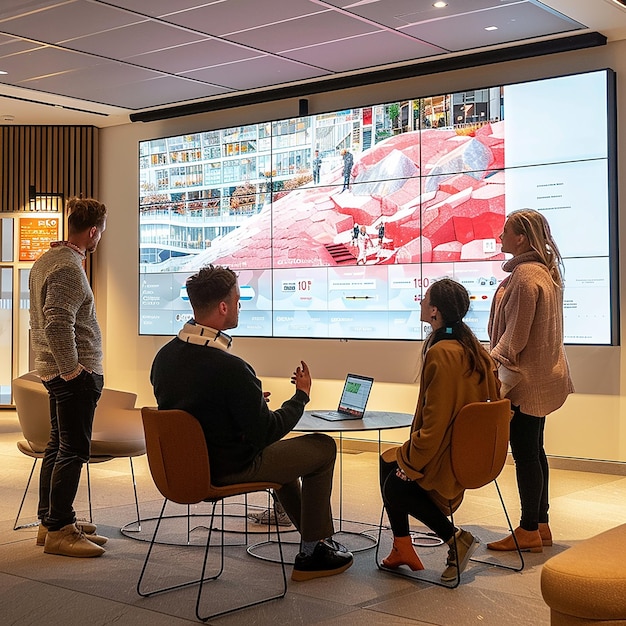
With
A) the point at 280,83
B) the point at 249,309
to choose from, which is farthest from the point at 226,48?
the point at 249,309

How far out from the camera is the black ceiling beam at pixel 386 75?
23.9 ft

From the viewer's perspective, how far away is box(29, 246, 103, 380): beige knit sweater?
459 cm

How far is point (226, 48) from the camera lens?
7.68 meters

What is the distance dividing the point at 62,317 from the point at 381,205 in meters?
4.22

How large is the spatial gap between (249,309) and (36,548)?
4.63 metres

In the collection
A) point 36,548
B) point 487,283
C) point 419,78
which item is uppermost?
point 419,78

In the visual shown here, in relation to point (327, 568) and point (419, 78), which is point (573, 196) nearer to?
point (419, 78)

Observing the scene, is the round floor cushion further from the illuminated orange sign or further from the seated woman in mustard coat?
the illuminated orange sign

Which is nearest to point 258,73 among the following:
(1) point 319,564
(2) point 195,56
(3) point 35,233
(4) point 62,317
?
(2) point 195,56

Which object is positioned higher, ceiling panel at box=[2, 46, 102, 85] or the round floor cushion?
ceiling panel at box=[2, 46, 102, 85]

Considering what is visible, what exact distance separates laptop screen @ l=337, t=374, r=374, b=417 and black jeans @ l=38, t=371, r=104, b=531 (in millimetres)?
1312

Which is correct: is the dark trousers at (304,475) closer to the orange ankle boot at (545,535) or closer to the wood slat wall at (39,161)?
the orange ankle boot at (545,535)

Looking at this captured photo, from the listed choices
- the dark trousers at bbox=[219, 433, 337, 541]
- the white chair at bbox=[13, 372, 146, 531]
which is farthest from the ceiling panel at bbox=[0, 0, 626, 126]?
the dark trousers at bbox=[219, 433, 337, 541]

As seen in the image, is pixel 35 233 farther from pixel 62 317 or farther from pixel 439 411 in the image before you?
pixel 439 411
